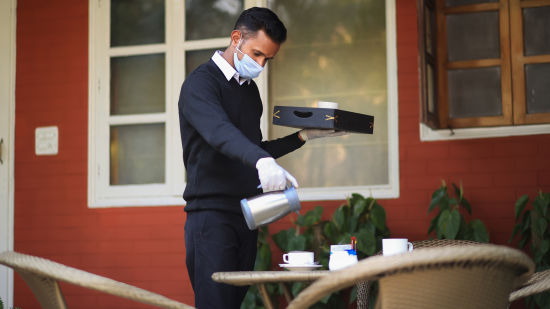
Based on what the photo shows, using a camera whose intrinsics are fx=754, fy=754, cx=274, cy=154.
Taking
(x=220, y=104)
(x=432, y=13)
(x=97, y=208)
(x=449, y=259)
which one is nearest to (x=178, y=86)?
(x=97, y=208)

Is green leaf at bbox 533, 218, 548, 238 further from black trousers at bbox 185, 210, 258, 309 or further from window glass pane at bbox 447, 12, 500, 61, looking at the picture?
black trousers at bbox 185, 210, 258, 309

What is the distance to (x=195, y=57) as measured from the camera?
5.02 metres

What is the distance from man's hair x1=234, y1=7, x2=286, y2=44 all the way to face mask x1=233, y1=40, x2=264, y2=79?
3.4 inches

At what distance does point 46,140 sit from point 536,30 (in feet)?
10.8

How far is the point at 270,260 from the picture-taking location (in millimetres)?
4578

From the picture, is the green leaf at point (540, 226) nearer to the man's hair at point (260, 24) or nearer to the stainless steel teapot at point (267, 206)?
the man's hair at point (260, 24)

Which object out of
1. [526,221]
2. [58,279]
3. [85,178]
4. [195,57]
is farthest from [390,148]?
[58,279]

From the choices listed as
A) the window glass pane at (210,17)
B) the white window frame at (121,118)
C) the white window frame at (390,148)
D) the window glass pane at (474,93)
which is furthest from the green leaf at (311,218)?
the window glass pane at (210,17)

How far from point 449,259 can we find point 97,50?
401cm

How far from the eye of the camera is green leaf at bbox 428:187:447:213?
4340 millimetres

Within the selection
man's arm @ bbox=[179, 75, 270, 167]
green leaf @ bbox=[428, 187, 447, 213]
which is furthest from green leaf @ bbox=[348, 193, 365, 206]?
man's arm @ bbox=[179, 75, 270, 167]

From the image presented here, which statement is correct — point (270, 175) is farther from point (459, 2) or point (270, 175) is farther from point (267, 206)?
point (459, 2)

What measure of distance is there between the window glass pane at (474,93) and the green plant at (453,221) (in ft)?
1.51

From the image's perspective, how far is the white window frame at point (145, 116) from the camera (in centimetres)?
484
